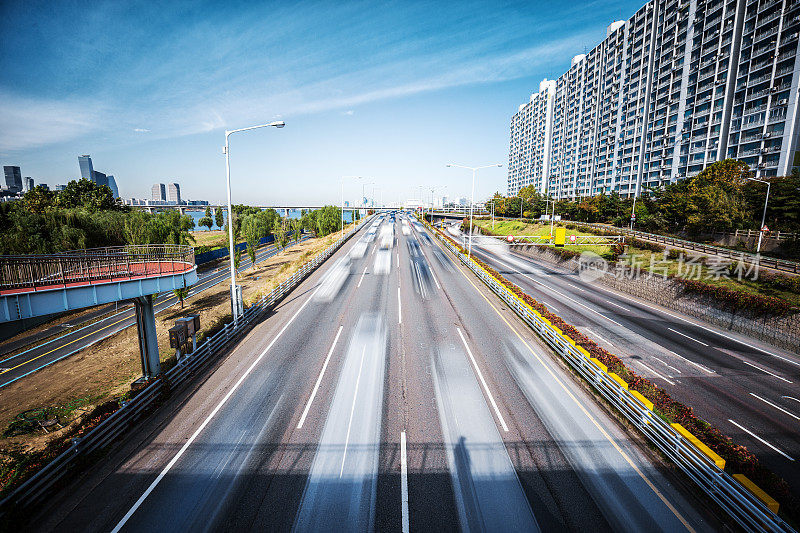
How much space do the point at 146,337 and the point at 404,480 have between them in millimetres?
13880

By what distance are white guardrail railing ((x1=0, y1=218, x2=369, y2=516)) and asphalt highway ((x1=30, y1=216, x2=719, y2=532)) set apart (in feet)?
1.56

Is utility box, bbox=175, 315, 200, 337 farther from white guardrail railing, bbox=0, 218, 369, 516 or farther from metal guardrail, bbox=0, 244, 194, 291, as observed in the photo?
metal guardrail, bbox=0, 244, 194, 291

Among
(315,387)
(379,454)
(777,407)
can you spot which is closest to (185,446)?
(315,387)

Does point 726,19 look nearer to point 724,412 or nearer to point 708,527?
point 724,412

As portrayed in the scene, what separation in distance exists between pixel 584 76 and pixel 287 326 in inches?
5355

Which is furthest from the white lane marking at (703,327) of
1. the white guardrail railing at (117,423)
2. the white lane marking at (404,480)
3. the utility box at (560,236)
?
the white guardrail railing at (117,423)

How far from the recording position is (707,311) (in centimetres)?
2572

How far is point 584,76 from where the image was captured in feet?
372

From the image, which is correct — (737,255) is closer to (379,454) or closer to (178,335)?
(379,454)

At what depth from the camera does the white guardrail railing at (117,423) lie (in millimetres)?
8375

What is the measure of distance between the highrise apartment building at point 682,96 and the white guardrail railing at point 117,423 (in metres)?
83.5

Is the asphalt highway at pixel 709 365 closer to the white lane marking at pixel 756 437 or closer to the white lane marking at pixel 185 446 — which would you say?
the white lane marking at pixel 756 437

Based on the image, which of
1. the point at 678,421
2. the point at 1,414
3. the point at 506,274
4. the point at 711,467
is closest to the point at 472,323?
the point at 678,421

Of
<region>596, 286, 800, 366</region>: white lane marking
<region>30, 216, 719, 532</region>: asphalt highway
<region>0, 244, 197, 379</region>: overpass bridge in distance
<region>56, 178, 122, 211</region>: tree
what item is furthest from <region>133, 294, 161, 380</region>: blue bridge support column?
<region>56, 178, 122, 211</region>: tree
